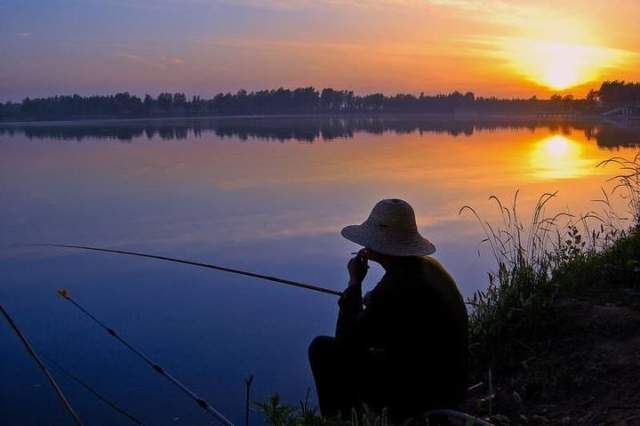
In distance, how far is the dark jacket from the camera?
2152 millimetres

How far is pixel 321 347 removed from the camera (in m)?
2.47

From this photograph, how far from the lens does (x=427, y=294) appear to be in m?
2.15

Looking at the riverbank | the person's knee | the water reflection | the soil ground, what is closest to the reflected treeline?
the water reflection

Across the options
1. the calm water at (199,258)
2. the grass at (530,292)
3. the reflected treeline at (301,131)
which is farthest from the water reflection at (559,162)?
the grass at (530,292)

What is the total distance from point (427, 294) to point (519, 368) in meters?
1.18

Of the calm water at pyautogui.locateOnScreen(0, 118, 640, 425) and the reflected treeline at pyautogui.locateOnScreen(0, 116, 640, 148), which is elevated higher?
the reflected treeline at pyautogui.locateOnScreen(0, 116, 640, 148)

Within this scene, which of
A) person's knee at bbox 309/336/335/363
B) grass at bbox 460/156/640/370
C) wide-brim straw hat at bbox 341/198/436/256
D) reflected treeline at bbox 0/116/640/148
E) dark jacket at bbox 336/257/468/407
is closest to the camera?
dark jacket at bbox 336/257/468/407

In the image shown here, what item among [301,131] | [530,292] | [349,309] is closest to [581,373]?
[530,292]

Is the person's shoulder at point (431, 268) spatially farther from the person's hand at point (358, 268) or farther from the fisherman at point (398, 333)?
the person's hand at point (358, 268)

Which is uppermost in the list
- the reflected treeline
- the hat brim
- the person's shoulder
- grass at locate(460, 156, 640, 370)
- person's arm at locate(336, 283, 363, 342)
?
the reflected treeline

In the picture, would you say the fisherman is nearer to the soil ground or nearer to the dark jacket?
the dark jacket

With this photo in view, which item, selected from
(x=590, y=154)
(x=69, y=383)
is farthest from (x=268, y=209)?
(x=590, y=154)

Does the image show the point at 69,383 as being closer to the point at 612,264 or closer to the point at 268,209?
the point at 612,264

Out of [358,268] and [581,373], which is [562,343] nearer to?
[581,373]
